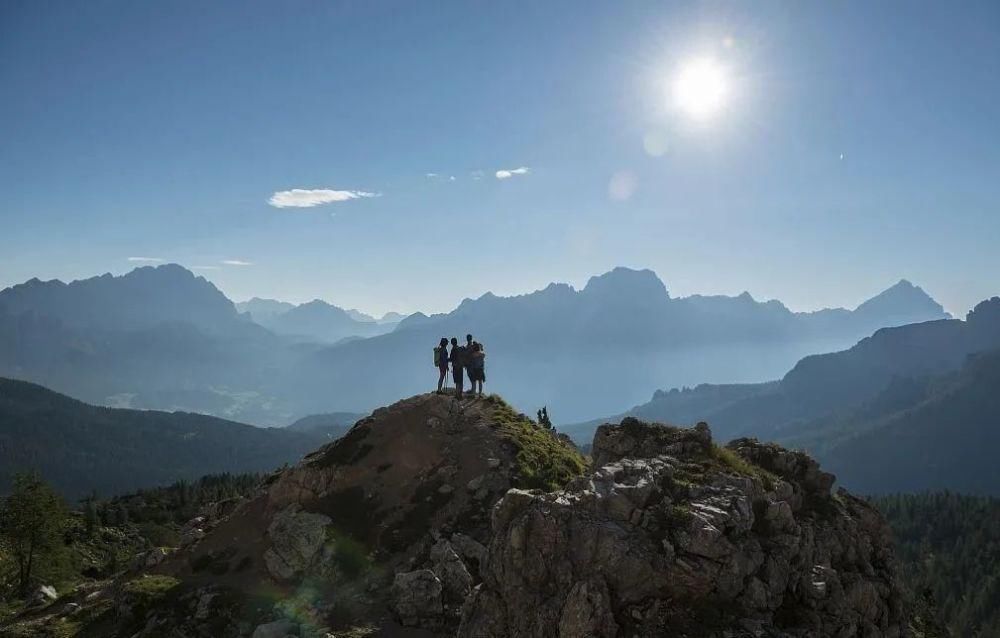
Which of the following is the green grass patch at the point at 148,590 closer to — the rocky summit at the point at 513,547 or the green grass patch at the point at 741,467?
the rocky summit at the point at 513,547

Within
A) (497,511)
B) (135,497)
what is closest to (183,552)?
(497,511)

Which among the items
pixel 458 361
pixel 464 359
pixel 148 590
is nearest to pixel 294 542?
pixel 148 590

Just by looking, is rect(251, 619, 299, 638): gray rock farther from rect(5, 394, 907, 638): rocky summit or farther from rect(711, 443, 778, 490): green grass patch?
rect(711, 443, 778, 490): green grass patch

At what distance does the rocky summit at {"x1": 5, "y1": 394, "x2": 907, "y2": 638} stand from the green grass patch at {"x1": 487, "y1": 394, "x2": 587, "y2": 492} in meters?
0.16

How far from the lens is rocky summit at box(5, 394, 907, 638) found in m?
18.6

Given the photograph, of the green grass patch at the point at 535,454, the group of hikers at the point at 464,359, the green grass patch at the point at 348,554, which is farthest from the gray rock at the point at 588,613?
the group of hikers at the point at 464,359

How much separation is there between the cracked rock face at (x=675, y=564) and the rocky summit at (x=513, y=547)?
0.06 m

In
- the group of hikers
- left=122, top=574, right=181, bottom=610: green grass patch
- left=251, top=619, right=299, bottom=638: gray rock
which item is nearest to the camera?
left=251, top=619, right=299, bottom=638: gray rock

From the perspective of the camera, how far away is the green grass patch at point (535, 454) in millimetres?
37156

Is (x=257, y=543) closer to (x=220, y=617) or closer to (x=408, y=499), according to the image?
(x=220, y=617)

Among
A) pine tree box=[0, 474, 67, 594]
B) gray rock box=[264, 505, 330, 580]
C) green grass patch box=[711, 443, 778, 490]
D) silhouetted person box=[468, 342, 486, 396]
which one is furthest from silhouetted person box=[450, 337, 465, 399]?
pine tree box=[0, 474, 67, 594]

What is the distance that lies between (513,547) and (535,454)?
1945 cm

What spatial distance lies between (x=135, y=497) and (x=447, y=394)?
9147 centimetres

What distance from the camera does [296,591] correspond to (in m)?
32.7
